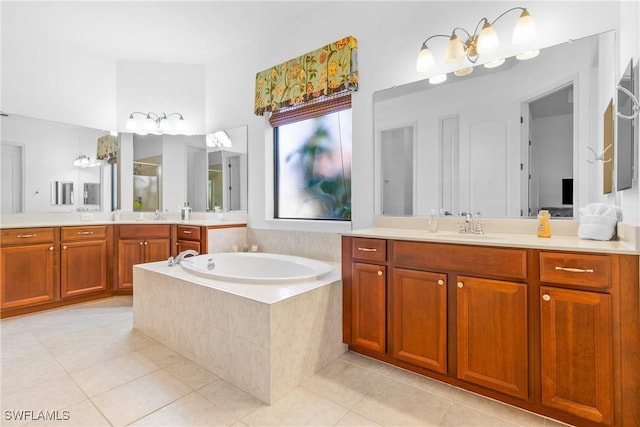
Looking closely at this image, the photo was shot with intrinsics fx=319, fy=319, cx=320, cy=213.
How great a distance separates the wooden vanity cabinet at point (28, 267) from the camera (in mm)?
2859

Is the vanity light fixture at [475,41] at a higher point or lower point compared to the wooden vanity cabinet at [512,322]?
higher

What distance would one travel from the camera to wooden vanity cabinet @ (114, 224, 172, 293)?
3.56 m

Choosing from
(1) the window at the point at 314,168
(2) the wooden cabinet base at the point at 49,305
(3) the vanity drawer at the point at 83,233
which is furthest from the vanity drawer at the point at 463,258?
(2) the wooden cabinet base at the point at 49,305

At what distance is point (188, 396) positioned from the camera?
172 cm

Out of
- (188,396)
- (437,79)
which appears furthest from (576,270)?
(188,396)

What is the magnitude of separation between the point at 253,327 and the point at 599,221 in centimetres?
186

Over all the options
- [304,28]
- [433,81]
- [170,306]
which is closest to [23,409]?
[170,306]

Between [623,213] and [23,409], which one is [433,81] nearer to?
[623,213]

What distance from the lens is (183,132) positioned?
13.6 ft

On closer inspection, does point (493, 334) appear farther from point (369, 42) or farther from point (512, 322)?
point (369, 42)

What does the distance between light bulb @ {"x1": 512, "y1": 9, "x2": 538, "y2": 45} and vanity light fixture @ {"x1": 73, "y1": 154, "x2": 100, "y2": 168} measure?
4.30 meters

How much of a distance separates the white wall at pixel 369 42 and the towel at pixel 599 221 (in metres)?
→ 0.90

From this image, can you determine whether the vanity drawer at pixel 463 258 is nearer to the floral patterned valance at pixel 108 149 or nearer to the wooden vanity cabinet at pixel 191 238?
the wooden vanity cabinet at pixel 191 238

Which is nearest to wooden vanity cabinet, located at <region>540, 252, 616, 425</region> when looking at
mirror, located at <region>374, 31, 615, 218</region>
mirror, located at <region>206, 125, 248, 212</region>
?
mirror, located at <region>374, 31, 615, 218</region>
